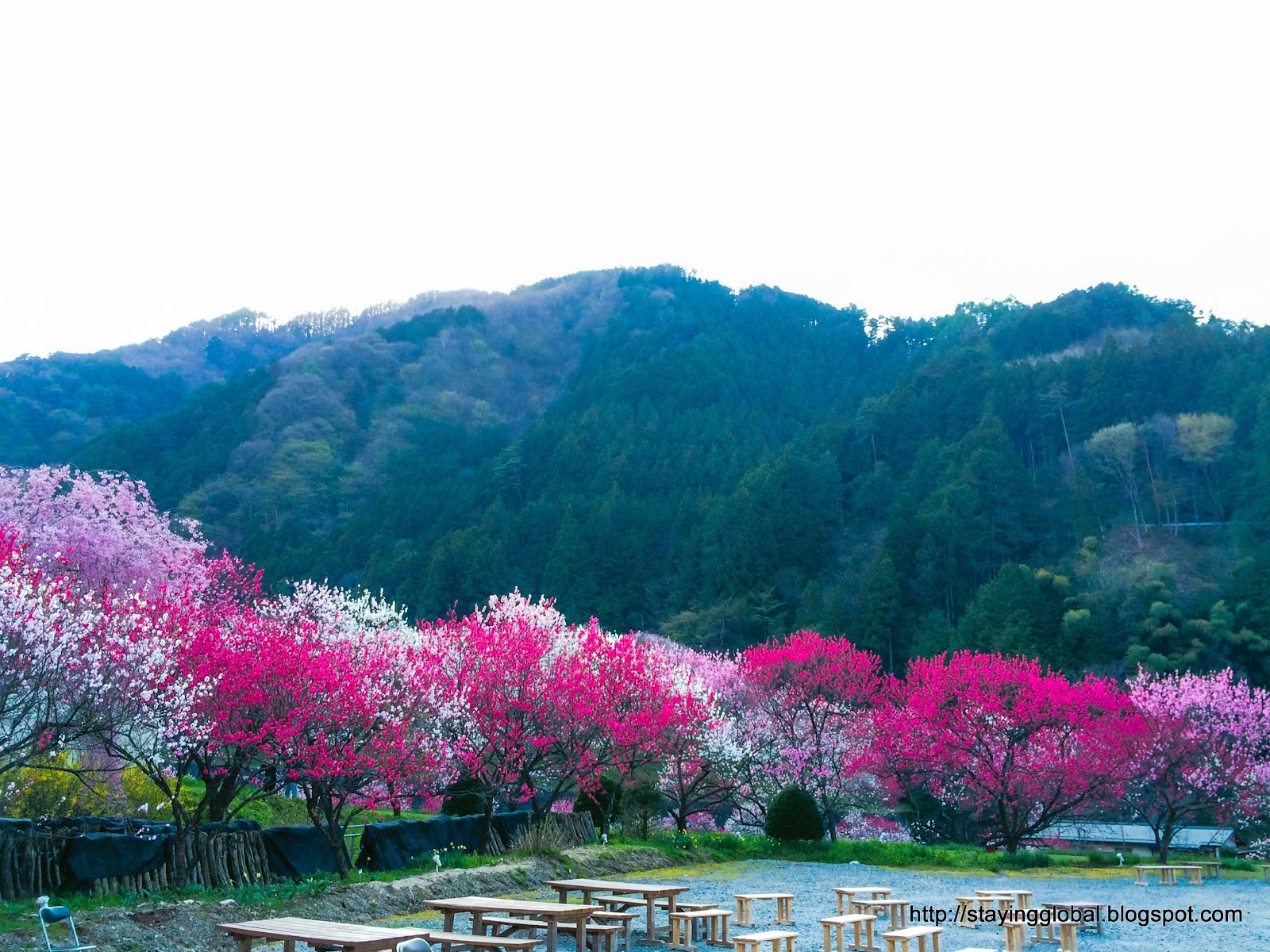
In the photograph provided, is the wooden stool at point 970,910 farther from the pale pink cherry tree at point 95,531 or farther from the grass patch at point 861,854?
the pale pink cherry tree at point 95,531

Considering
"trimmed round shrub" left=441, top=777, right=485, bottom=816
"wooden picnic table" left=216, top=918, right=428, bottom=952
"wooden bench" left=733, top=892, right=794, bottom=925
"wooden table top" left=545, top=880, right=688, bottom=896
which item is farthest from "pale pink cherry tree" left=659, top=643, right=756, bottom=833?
"wooden picnic table" left=216, top=918, right=428, bottom=952

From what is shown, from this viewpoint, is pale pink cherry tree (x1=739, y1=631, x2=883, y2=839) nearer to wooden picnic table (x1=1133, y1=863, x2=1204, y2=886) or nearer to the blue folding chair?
wooden picnic table (x1=1133, y1=863, x2=1204, y2=886)

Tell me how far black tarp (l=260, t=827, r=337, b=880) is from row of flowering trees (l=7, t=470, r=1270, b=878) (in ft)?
1.61

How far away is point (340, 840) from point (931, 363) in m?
68.1

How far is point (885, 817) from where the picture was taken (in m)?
34.5

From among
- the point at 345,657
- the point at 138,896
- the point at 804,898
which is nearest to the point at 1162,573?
the point at 804,898

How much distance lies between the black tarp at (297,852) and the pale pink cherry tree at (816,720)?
50.5 ft

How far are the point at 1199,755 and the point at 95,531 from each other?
86.8ft

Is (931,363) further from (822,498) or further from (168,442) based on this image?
(168,442)

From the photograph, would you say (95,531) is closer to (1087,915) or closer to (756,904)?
(756,904)

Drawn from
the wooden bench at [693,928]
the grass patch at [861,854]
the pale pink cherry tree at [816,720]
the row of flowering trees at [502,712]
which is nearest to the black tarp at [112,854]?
the row of flowering trees at [502,712]

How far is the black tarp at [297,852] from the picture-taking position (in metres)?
14.7

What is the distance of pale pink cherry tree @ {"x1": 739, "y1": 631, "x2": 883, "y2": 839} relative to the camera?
92.8ft

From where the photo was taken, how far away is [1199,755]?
2650 cm
